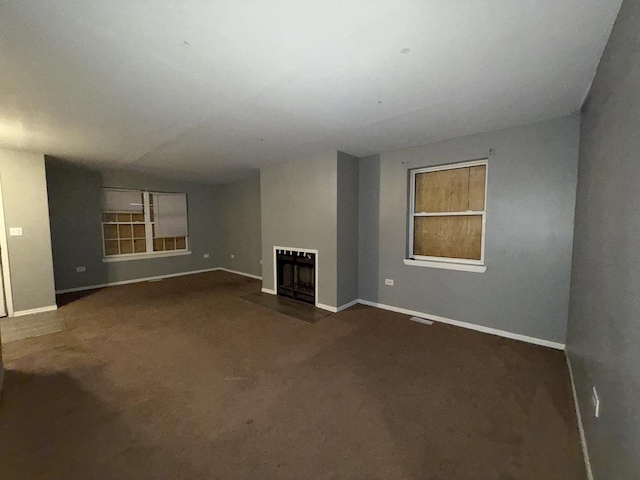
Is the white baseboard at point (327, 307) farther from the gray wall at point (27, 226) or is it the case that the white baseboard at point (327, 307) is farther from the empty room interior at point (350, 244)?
the gray wall at point (27, 226)

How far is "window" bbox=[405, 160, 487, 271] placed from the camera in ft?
11.2

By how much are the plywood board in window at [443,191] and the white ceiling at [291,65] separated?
2.29ft

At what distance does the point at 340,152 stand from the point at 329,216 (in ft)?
3.21

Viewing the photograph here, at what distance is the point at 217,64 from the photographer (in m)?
1.78

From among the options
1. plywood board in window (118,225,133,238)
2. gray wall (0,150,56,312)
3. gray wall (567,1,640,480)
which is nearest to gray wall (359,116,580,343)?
gray wall (567,1,640,480)

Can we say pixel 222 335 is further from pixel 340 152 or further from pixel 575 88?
pixel 575 88

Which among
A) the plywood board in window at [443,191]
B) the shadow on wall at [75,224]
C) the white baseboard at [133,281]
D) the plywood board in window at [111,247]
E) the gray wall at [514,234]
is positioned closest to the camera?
the gray wall at [514,234]

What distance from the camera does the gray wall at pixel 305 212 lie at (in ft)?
13.4

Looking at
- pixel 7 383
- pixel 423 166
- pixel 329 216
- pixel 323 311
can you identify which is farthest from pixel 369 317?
pixel 7 383

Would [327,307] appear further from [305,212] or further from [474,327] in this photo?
[474,327]

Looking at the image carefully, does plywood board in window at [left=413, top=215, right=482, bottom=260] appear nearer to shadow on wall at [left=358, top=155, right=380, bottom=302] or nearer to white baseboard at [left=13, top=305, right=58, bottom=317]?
shadow on wall at [left=358, top=155, right=380, bottom=302]

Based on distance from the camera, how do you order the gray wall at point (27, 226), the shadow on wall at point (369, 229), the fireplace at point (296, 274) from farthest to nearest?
1. the fireplace at point (296, 274)
2. the shadow on wall at point (369, 229)
3. the gray wall at point (27, 226)

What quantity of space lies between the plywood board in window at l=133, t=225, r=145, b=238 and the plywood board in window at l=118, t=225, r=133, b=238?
0.08 meters

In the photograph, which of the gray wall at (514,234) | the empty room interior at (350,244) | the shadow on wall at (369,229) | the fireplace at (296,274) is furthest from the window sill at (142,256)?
the gray wall at (514,234)
